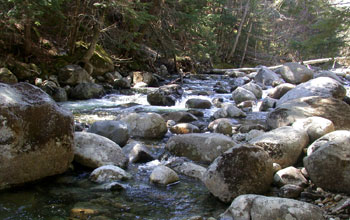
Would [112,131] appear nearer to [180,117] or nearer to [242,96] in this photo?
[180,117]

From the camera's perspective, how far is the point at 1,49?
35.2 ft

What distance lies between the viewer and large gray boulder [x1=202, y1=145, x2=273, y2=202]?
3.68 metres

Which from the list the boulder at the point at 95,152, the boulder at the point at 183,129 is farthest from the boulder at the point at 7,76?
the boulder at the point at 95,152

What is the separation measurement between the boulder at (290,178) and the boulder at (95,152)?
2311 mm

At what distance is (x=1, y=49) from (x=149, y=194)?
951 centimetres

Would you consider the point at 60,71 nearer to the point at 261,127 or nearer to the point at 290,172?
the point at 261,127

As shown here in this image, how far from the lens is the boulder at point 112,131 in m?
5.65

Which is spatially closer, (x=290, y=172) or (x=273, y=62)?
(x=290, y=172)

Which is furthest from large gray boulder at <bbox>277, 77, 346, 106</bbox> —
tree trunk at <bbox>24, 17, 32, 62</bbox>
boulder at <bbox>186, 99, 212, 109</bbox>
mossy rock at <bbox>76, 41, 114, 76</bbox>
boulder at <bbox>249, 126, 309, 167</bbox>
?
tree trunk at <bbox>24, 17, 32, 62</bbox>

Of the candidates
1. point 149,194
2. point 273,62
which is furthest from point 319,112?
point 273,62

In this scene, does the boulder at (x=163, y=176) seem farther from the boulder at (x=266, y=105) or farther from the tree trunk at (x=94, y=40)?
the tree trunk at (x=94, y=40)

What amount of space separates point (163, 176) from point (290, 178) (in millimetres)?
1724

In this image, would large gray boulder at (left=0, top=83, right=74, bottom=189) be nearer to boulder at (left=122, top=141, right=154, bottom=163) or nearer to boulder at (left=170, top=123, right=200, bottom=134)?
boulder at (left=122, top=141, right=154, bottom=163)

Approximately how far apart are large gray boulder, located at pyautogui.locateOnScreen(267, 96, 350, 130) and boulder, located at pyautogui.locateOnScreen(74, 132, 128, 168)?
11.8 feet
